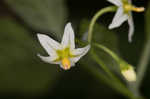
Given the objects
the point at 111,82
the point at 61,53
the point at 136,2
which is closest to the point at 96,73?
A: the point at 111,82

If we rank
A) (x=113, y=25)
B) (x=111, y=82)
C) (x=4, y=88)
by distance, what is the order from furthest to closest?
(x=4, y=88)
(x=111, y=82)
(x=113, y=25)

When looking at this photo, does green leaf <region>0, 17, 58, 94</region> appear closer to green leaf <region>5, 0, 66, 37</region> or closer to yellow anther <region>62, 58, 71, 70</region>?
green leaf <region>5, 0, 66, 37</region>

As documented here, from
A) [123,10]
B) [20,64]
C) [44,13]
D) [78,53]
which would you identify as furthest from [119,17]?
[20,64]

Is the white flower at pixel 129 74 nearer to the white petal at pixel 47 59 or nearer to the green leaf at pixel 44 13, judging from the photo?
the white petal at pixel 47 59

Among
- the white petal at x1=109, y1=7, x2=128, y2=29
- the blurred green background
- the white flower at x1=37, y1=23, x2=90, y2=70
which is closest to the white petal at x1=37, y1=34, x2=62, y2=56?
the white flower at x1=37, y1=23, x2=90, y2=70

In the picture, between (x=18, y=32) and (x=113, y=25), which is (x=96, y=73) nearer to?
(x=113, y=25)
